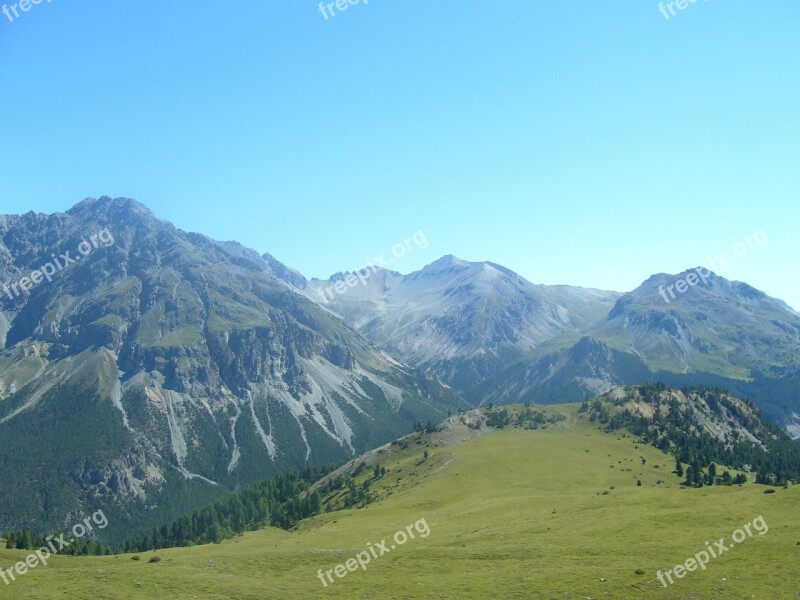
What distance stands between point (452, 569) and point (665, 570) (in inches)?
934

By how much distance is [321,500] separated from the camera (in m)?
192

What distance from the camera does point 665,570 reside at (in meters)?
58.2

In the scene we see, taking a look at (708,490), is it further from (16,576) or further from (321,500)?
(321,500)

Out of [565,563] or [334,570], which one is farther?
[334,570]

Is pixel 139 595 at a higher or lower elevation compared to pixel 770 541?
higher

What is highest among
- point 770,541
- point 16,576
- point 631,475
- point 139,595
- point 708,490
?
point 16,576

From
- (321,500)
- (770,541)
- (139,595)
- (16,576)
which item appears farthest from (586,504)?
(321,500)

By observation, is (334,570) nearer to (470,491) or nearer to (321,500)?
(470,491)

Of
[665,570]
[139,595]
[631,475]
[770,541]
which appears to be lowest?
[631,475]

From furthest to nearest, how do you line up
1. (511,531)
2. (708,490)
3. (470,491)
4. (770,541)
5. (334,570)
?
(470,491) → (708,490) → (511,531) → (334,570) → (770,541)

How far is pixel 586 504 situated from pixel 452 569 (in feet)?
140

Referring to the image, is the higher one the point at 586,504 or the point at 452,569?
the point at 452,569

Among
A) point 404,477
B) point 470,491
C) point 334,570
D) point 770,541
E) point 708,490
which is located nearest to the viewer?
point 770,541

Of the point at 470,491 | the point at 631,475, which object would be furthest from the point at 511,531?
the point at 631,475
